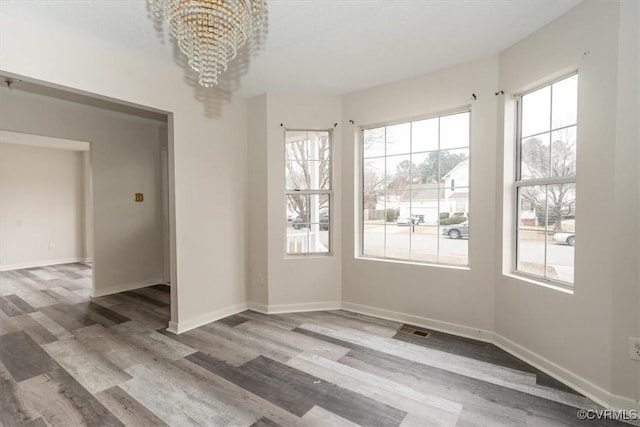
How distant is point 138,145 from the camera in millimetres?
4648

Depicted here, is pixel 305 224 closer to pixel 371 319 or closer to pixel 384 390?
pixel 371 319

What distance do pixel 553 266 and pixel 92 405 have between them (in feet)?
11.0

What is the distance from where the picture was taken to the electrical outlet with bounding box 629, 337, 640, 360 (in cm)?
176

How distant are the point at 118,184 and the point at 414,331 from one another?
177 inches

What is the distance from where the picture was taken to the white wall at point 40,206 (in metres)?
5.67

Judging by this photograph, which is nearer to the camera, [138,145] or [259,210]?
[259,210]

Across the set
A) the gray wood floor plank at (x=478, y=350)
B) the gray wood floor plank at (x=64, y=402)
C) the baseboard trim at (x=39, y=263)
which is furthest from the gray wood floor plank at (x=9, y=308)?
the gray wood floor plank at (x=478, y=350)

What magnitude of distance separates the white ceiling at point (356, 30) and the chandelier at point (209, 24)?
492 mm

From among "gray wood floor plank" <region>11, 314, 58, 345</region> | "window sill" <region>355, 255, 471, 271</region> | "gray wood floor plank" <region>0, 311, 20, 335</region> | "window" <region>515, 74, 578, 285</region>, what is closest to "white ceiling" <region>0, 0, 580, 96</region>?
"window" <region>515, 74, 578, 285</region>

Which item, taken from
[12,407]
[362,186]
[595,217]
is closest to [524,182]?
[595,217]

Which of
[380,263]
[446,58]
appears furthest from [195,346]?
[446,58]

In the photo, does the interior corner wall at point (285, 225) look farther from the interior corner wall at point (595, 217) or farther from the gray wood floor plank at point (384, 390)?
the interior corner wall at point (595, 217)

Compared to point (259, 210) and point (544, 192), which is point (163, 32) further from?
point (544, 192)

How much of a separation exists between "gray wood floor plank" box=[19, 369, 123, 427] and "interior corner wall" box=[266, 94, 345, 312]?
181cm
